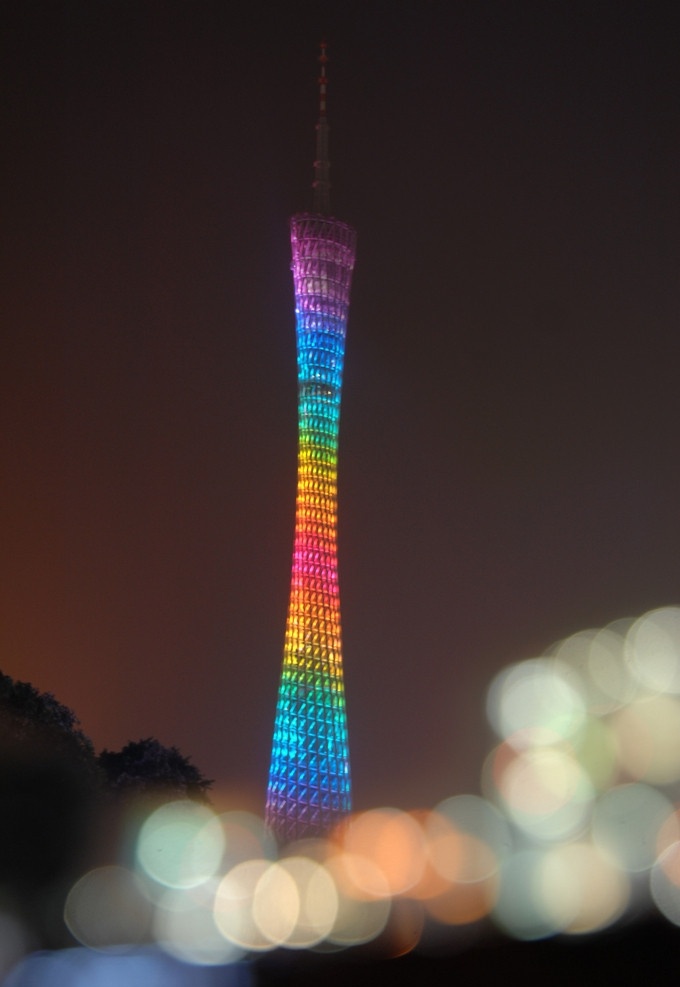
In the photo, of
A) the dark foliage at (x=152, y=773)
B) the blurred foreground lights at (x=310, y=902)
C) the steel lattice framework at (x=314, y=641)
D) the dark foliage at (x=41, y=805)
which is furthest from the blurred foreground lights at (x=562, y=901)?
the steel lattice framework at (x=314, y=641)

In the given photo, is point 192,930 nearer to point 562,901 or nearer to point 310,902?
point 562,901

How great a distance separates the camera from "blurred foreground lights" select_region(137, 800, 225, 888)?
1430 inches

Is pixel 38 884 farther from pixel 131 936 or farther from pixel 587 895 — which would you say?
pixel 587 895

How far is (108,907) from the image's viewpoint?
30484 millimetres

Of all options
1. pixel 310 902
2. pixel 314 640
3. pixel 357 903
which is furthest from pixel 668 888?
pixel 314 640

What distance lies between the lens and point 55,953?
14258 mm

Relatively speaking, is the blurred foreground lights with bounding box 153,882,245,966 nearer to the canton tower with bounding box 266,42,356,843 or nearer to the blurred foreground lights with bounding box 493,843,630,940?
the blurred foreground lights with bounding box 493,843,630,940

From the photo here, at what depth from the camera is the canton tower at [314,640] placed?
50.8m

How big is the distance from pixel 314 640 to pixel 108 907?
20981mm

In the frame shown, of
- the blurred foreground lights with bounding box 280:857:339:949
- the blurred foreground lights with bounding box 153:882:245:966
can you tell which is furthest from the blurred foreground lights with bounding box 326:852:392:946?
the blurred foreground lights with bounding box 153:882:245:966

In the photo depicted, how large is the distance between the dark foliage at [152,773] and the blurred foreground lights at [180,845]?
0.44 m

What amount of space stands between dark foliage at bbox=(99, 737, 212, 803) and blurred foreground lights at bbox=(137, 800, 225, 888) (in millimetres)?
442

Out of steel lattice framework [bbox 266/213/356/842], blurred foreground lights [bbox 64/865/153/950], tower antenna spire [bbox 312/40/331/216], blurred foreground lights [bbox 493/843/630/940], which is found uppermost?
tower antenna spire [bbox 312/40/331/216]

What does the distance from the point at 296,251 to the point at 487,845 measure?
21.8 meters
